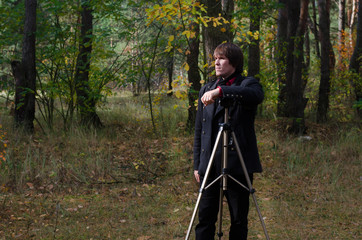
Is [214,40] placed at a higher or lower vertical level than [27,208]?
higher

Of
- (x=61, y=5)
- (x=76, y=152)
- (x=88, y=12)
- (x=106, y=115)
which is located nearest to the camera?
(x=76, y=152)

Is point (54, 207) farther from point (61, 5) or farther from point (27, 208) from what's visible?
point (61, 5)

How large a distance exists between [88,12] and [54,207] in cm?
624

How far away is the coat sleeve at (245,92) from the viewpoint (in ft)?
9.20

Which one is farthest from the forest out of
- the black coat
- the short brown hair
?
the short brown hair

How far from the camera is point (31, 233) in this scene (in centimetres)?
454

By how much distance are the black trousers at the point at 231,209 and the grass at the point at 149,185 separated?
154 cm

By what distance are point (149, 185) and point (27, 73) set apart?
4.87 m

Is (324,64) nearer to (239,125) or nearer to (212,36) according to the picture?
(212,36)

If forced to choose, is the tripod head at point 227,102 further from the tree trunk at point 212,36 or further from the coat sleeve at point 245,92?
the tree trunk at point 212,36

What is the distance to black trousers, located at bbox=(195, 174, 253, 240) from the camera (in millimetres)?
3047

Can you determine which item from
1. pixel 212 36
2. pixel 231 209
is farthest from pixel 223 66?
pixel 212 36

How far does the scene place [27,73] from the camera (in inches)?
357

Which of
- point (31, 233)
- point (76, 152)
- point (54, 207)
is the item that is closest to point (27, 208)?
point (54, 207)
